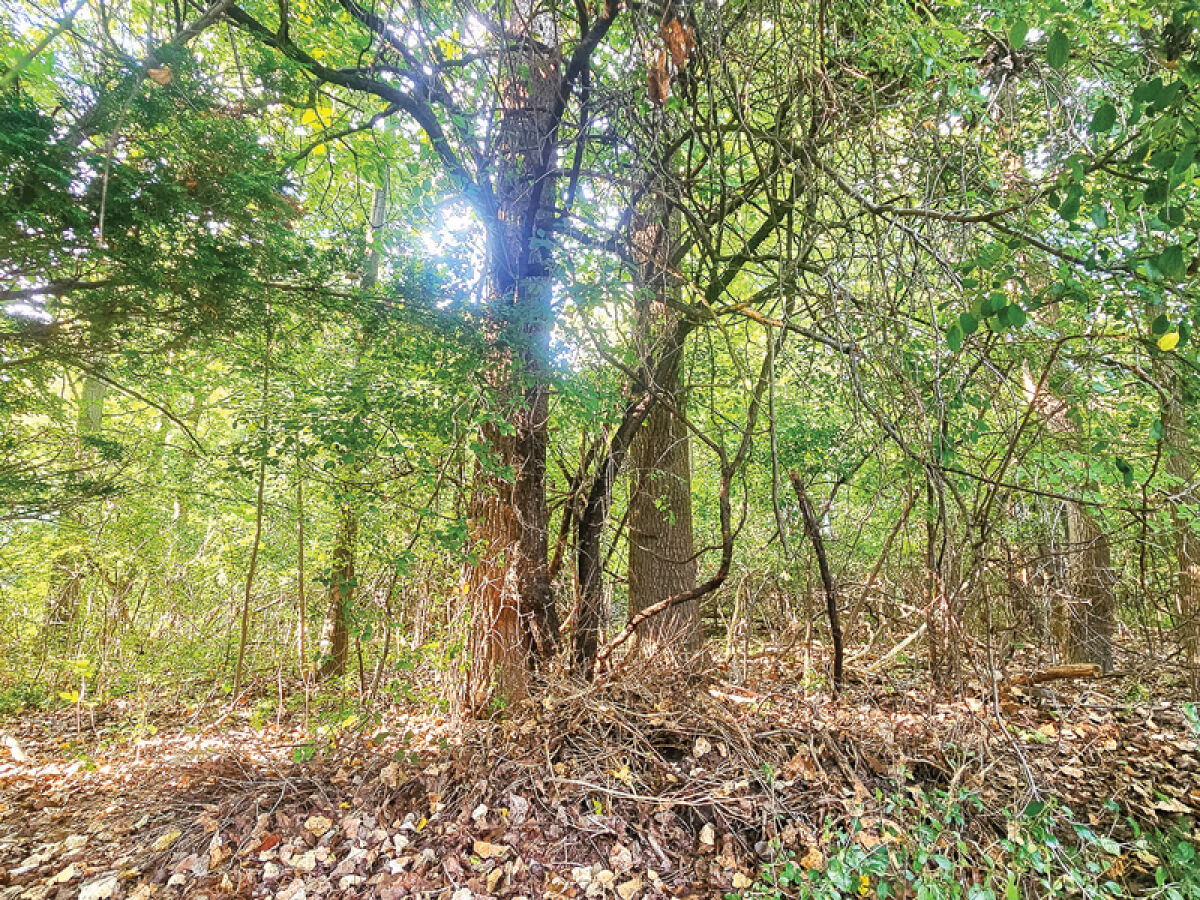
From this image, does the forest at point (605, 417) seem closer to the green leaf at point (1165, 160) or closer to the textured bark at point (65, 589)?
the green leaf at point (1165, 160)

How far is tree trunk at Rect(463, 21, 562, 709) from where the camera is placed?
11.2ft

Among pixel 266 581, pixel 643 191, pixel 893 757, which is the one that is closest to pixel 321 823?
pixel 893 757

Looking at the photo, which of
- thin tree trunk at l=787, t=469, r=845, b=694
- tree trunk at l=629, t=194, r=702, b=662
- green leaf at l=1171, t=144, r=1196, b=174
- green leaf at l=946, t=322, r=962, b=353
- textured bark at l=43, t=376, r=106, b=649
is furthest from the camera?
textured bark at l=43, t=376, r=106, b=649

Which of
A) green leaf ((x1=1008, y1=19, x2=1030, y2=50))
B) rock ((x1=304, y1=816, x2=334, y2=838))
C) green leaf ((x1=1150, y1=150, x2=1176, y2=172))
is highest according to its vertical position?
green leaf ((x1=1008, y1=19, x2=1030, y2=50))

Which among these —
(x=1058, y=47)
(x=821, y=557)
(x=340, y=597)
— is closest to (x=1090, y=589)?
(x=821, y=557)

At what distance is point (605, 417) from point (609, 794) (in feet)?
7.03

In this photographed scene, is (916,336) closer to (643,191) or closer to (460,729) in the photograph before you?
(643,191)

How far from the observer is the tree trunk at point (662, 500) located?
4.02m

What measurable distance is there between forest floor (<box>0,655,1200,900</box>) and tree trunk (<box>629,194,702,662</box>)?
0.94 meters

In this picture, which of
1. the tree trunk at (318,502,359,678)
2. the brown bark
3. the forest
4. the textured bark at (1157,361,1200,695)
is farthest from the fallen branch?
the tree trunk at (318,502,359,678)

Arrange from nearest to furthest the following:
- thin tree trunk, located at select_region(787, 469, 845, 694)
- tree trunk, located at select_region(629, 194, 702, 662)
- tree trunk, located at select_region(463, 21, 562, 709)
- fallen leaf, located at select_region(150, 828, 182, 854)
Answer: fallen leaf, located at select_region(150, 828, 182, 854) → thin tree trunk, located at select_region(787, 469, 845, 694) → tree trunk, located at select_region(463, 21, 562, 709) → tree trunk, located at select_region(629, 194, 702, 662)

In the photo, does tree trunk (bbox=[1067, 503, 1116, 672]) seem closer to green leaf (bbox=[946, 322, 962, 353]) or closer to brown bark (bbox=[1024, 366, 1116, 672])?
brown bark (bbox=[1024, 366, 1116, 672])

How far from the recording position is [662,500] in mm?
4297

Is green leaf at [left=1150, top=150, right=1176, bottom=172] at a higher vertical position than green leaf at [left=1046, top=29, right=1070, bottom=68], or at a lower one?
lower
